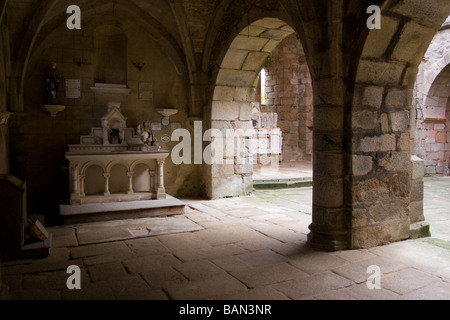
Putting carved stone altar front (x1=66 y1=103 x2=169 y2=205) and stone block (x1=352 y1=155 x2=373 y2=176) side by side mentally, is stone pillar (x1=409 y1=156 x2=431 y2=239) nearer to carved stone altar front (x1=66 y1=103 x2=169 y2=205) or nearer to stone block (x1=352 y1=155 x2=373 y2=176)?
stone block (x1=352 y1=155 x2=373 y2=176)

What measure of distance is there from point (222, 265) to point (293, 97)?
10.4 metres

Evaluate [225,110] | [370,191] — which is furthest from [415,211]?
[225,110]

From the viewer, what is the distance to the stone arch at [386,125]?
350cm

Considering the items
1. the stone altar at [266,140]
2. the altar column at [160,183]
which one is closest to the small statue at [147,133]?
the altar column at [160,183]

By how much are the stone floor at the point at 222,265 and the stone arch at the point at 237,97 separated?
1748mm

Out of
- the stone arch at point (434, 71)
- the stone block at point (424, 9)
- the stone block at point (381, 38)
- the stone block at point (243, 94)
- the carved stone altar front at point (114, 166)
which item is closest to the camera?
the stone block at point (424, 9)

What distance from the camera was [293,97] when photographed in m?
13.0

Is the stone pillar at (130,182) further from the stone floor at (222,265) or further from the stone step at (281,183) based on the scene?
the stone step at (281,183)

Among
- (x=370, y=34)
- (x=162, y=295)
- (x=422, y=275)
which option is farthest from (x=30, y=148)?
(x=422, y=275)

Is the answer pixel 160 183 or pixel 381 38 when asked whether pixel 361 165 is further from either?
pixel 160 183

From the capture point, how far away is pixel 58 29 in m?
5.73

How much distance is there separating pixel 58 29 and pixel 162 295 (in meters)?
4.71

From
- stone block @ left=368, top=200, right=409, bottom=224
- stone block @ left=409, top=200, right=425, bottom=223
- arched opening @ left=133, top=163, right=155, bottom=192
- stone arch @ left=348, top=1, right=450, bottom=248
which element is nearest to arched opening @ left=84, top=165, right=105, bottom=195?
arched opening @ left=133, top=163, right=155, bottom=192

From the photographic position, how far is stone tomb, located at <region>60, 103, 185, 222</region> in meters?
5.29
